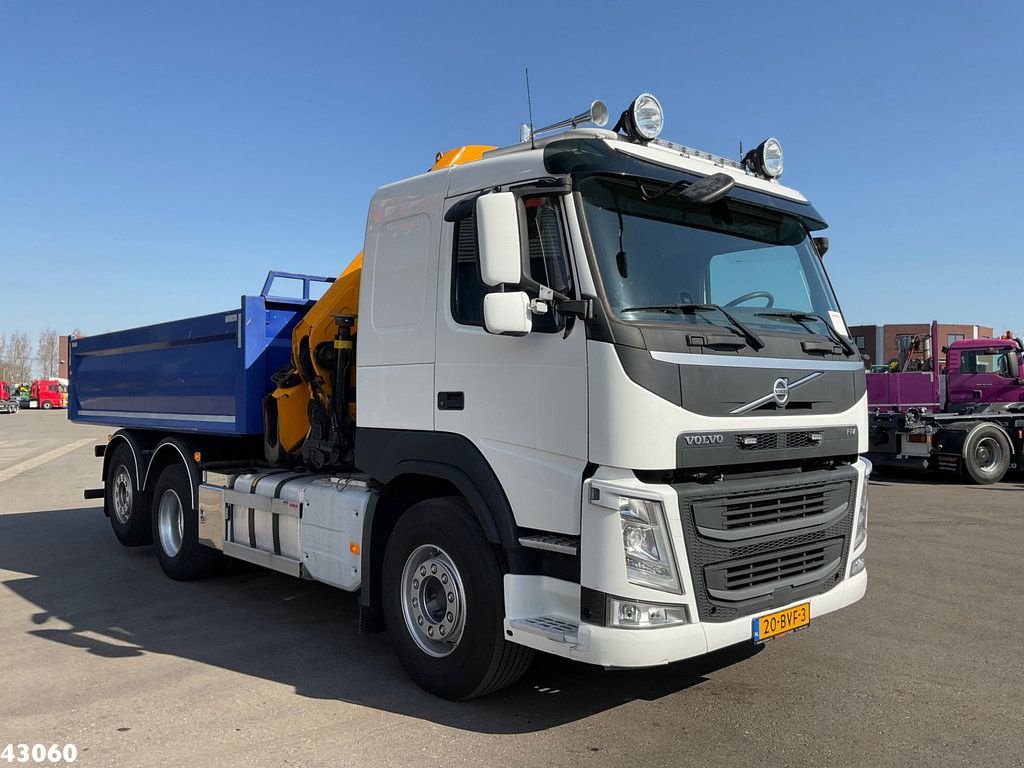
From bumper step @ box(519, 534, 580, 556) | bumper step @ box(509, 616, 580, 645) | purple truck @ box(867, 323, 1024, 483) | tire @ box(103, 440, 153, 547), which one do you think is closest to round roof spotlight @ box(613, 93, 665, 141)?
bumper step @ box(519, 534, 580, 556)

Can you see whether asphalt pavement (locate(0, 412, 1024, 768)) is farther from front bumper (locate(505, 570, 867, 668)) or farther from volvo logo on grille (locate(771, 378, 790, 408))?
volvo logo on grille (locate(771, 378, 790, 408))

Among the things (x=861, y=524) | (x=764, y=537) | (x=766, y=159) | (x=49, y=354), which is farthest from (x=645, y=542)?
(x=49, y=354)

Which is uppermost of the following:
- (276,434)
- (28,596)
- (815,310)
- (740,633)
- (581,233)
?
(581,233)

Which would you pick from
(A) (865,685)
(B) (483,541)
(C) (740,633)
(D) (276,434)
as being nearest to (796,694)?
(A) (865,685)

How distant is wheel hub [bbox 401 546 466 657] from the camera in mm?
4395

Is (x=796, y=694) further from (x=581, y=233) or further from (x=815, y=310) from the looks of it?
(x=581, y=233)

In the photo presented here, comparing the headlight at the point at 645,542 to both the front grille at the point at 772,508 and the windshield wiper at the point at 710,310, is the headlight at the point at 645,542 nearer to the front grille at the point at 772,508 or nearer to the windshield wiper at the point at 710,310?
the front grille at the point at 772,508

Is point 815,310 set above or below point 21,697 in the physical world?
above

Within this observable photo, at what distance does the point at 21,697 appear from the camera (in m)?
4.52

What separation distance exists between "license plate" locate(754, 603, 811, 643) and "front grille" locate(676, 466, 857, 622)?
5cm

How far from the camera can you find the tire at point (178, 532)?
722cm

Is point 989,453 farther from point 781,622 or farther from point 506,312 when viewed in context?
point 506,312

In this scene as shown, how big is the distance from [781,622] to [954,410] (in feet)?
48.4

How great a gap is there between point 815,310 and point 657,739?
250cm
